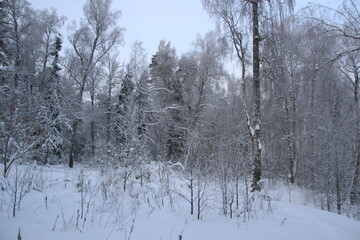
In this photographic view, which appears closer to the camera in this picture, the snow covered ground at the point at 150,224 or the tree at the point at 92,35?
the snow covered ground at the point at 150,224

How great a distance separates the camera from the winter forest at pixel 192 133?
390 cm

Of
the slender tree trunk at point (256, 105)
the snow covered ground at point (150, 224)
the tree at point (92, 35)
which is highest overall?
the tree at point (92, 35)

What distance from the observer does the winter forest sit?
3.90m

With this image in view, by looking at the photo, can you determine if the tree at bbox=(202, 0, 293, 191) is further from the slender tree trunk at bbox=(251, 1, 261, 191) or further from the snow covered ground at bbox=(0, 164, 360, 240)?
the snow covered ground at bbox=(0, 164, 360, 240)

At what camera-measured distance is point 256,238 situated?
3.02 m

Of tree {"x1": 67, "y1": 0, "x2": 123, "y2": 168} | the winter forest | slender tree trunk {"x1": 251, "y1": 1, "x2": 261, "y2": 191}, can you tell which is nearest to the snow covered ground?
the winter forest

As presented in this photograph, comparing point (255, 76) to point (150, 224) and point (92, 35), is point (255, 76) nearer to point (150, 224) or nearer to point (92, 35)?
point (150, 224)

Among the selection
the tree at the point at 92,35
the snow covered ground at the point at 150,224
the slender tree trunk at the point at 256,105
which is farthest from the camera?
the tree at the point at 92,35

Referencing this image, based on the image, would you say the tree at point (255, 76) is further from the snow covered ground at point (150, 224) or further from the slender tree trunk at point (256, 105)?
the snow covered ground at point (150, 224)

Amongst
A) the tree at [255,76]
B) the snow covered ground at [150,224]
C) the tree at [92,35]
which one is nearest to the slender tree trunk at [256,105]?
the tree at [255,76]

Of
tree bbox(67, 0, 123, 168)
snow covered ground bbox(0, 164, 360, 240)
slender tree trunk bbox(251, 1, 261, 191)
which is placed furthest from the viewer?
tree bbox(67, 0, 123, 168)

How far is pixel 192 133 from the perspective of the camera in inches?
554

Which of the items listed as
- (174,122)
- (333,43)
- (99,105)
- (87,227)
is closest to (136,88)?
(174,122)

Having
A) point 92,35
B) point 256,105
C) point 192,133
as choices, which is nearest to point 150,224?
point 256,105
